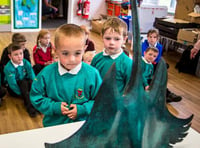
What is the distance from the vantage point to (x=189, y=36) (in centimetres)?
420

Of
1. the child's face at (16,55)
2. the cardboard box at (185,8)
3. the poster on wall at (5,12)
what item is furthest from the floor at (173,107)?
the poster on wall at (5,12)

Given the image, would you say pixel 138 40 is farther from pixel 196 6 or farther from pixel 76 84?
pixel 196 6

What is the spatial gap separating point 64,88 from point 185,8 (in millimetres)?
4203

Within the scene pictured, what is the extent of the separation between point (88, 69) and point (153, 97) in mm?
428

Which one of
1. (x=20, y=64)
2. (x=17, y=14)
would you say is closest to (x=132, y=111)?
(x=20, y=64)

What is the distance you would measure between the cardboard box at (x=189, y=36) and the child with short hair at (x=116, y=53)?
2786 millimetres

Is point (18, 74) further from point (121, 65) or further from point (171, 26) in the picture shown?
point (171, 26)

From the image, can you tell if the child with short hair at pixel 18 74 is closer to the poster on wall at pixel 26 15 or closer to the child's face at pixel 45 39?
the child's face at pixel 45 39

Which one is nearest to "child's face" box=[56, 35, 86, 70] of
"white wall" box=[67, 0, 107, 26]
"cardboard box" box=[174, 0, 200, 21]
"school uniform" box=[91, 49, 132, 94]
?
"school uniform" box=[91, 49, 132, 94]

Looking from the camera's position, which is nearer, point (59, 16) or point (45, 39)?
point (45, 39)

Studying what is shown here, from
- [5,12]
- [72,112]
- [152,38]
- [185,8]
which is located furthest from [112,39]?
[5,12]

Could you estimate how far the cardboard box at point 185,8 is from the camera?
473 cm

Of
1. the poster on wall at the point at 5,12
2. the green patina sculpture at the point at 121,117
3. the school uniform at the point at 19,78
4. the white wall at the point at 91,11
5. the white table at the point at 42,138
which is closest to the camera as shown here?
the green patina sculpture at the point at 121,117

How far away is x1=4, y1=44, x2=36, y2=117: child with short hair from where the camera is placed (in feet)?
8.71
